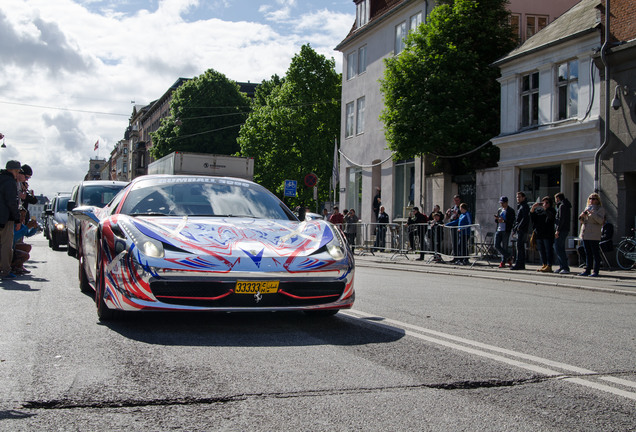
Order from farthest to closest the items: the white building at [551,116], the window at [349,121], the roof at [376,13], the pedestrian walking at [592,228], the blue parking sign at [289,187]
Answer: the window at [349,121], the roof at [376,13], the blue parking sign at [289,187], the white building at [551,116], the pedestrian walking at [592,228]

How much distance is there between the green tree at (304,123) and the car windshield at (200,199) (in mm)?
43133

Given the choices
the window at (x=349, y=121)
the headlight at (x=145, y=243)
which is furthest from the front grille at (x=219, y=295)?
the window at (x=349, y=121)

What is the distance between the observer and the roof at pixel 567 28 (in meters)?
21.1

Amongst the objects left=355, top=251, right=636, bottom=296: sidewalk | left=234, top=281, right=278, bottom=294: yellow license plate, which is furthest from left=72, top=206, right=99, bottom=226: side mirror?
left=355, top=251, right=636, bottom=296: sidewalk

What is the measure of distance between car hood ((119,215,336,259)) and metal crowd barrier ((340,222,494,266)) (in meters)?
12.0

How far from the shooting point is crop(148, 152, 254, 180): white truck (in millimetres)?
22766

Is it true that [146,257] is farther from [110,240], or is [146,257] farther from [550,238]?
[550,238]

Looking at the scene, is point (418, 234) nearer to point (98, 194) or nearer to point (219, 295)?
point (98, 194)

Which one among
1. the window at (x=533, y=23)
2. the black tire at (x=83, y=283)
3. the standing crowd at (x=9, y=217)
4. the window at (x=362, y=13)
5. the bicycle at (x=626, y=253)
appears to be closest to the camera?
the black tire at (x=83, y=283)

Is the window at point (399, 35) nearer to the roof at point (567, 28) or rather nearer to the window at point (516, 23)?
the window at point (516, 23)

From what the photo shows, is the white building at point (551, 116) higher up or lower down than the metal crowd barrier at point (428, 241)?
higher up

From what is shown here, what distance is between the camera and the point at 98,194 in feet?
62.7

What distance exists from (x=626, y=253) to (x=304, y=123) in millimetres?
35032

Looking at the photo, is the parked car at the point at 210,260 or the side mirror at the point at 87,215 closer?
the parked car at the point at 210,260
